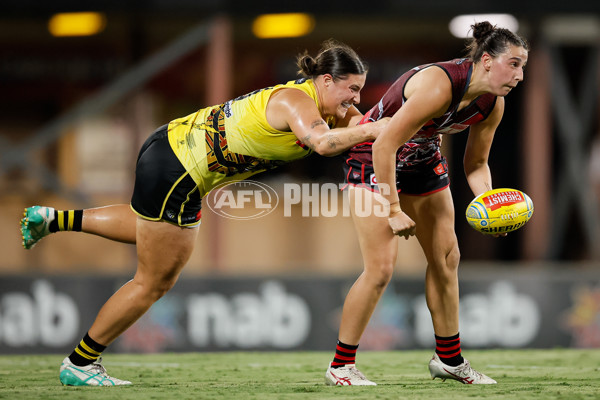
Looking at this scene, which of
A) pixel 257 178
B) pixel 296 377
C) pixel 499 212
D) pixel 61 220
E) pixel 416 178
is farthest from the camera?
pixel 257 178

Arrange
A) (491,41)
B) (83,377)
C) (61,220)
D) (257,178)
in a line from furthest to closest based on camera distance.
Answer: (257,178) < (61,220) < (83,377) < (491,41)

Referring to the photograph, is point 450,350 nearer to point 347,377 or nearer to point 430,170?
point 347,377

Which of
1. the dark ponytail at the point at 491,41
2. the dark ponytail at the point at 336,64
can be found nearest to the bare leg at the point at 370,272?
the dark ponytail at the point at 336,64

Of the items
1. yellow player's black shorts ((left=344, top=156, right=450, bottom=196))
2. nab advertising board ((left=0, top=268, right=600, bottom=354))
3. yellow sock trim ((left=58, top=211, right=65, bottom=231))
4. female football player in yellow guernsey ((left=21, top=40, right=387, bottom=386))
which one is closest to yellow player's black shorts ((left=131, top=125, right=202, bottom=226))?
female football player in yellow guernsey ((left=21, top=40, right=387, bottom=386))

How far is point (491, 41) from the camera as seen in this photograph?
4.95 metres

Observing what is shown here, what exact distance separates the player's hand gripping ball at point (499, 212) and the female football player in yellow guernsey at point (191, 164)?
0.85m

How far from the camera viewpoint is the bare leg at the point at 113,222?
5.36m

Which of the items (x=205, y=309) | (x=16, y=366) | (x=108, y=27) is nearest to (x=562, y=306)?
(x=205, y=309)

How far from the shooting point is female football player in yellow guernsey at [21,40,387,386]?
5098mm

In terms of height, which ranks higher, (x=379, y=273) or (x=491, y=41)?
(x=491, y=41)

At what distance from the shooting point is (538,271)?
963 cm

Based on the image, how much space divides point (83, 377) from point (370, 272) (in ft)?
5.68

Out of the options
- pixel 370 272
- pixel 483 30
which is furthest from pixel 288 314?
pixel 483 30

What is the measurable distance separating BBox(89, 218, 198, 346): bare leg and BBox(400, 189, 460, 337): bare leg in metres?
1.34
